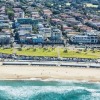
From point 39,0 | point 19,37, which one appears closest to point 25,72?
point 19,37

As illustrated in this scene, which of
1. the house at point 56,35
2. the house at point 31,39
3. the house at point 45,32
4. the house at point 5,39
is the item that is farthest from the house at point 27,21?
the house at point 5,39

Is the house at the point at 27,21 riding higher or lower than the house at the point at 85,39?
higher

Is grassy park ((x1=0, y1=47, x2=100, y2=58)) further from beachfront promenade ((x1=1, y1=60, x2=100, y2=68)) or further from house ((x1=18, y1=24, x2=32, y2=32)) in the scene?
house ((x1=18, y1=24, x2=32, y2=32))

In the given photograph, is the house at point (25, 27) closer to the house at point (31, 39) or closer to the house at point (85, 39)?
the house at point (31, 39)

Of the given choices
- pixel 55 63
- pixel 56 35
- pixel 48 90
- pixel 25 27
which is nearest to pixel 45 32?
pixel 56 35

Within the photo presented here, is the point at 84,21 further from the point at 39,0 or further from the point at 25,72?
the point at 25,72
